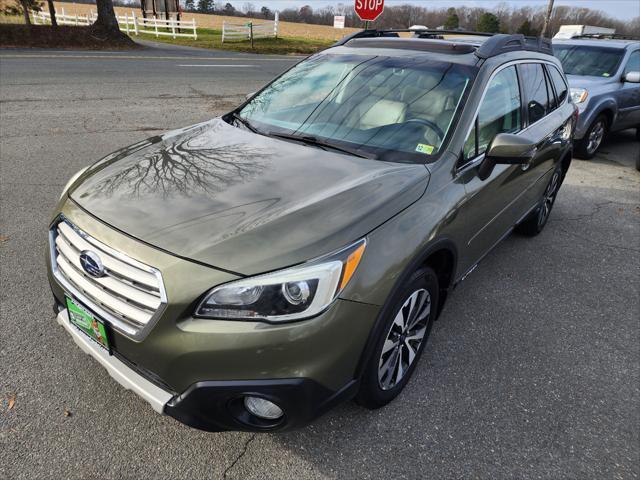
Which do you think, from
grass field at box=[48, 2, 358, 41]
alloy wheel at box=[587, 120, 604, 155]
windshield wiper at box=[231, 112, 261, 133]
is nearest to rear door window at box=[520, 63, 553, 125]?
windshield wiper at box=[231, 112, 261, 133]

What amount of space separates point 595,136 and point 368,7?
601 centimetres

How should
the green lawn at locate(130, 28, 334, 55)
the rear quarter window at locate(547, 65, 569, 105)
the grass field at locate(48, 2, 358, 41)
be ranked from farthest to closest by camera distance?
the grass field at locate(48, 2, 358, 41), the green lawn at locate(130, 28, 334, 55), the rear quarter window at locate(547, 65, 569, 105)

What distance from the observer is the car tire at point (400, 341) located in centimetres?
211

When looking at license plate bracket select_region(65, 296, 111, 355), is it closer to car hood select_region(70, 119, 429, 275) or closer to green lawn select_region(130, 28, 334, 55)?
car hood select_region(70, 119, 429, 275)

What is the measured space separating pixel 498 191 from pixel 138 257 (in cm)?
233

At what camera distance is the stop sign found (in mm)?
10805

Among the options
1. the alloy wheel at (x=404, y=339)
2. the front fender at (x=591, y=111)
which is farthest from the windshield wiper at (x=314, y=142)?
the front fender at (x=591, y=111)

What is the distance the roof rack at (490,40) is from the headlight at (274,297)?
A: 212 cm

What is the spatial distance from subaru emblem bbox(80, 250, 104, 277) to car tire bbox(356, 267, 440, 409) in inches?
48.4

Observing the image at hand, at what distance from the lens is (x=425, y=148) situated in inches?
104

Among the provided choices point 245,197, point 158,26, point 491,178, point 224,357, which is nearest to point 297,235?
point 245,197

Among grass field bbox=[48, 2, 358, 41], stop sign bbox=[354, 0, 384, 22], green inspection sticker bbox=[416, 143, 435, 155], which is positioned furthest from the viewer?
grass field bbox=[48, 2, 358, 41]

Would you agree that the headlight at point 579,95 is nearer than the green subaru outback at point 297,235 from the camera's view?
No

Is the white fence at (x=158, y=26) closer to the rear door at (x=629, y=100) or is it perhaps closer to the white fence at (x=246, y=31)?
the white fence at (x=246, y=31)
